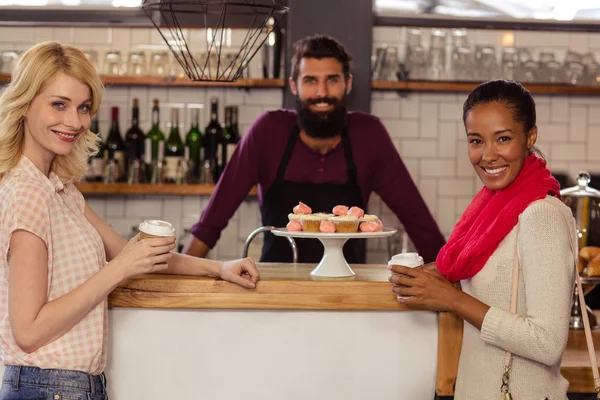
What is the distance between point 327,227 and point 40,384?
0.83 metres

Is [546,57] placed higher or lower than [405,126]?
higher

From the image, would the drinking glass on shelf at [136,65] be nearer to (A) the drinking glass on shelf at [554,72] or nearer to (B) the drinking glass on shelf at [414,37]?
(B) the drinking glass on shelf at [414,37]

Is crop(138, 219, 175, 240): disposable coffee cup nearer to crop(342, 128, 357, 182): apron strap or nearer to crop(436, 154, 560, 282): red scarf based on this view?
crop(436, 154, 560, 282): red scarf

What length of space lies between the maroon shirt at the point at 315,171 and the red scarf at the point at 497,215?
4.76 ft

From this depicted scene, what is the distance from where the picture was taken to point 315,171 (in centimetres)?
342

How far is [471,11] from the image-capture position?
4.56 meters

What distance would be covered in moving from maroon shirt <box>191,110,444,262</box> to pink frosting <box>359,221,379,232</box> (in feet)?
3.83

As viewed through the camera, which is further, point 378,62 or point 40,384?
point 378,62

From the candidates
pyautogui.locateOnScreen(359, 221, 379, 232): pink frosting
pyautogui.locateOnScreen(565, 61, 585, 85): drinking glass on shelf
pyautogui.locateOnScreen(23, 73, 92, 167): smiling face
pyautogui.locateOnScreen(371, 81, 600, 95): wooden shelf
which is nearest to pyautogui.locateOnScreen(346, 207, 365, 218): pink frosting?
pyautogui.locateOnScreen(359, 221, 379, 232): pink frosting

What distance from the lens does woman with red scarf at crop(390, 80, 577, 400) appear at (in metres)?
1.77

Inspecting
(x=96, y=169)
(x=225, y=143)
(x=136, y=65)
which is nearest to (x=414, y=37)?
(x=225, y=143)

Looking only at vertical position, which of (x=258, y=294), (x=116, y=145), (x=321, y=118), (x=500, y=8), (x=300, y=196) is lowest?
(x=258, y=294)

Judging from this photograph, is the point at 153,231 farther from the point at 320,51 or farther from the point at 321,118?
the point at 320,51

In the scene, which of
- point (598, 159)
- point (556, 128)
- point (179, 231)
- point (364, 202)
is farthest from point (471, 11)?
point (179, 231)
